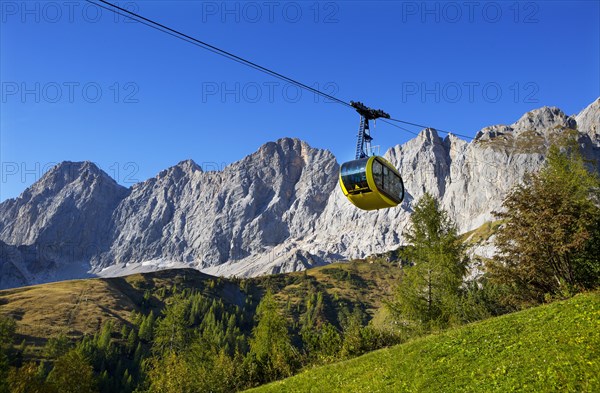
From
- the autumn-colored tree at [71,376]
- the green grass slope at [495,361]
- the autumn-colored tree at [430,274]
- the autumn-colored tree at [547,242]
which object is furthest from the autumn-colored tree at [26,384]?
the autumn-colored tree at [547,242]

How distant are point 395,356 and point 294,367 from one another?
19584mm

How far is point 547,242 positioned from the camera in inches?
1144

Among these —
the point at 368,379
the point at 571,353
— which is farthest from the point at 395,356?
the point at 571,353

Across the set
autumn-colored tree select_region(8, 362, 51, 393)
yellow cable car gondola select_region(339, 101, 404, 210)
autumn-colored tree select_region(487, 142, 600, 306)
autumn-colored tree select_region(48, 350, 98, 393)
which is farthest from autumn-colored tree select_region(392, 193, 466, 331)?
autumn-colored tree select_region(8, 362, 51, 393)

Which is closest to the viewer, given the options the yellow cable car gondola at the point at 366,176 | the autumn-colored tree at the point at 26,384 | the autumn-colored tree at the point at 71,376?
the yellow cable car gondola at the point at 366,176

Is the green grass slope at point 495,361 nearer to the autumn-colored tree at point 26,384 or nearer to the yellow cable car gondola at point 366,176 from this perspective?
the yellow cable car gondola at point 366,176

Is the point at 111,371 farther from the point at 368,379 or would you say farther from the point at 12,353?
the point at 368,379

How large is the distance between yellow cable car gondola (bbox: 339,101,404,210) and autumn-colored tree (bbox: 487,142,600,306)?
11.2 m

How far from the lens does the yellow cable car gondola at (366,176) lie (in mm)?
26516

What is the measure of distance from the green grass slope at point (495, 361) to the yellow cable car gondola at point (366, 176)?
9637 mm

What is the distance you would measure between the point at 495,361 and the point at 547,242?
16.2 meters

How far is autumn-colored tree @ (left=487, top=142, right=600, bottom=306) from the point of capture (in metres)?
28.7

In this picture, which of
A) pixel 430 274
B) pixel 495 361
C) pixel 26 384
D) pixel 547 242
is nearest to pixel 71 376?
pixel 26 384

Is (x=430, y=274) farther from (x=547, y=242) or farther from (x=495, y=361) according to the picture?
(x=495, y=361)
